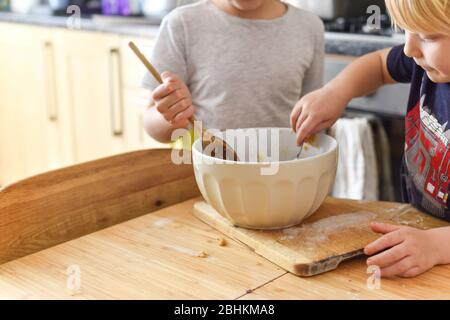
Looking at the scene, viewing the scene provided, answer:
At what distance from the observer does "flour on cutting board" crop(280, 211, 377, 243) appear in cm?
80

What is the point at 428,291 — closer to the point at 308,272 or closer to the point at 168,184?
the point at 308,272

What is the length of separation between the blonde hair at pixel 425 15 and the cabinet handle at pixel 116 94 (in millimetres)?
1616

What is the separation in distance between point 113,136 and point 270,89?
129cm

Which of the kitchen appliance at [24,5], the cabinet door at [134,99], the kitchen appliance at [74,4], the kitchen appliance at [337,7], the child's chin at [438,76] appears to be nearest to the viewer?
the child's chin at [438,76]

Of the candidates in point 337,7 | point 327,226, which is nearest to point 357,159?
point 337,7

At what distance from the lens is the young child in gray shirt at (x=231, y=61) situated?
1145mm

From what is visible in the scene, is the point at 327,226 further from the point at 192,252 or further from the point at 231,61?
the point at 231,61

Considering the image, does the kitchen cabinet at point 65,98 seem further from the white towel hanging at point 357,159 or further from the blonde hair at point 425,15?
the blonde hair at point 425,15

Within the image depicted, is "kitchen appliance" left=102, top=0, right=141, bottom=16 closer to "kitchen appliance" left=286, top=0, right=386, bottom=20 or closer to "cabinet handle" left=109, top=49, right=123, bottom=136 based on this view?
"cabinet handle" left=109, top=49, right=123, bottom=136

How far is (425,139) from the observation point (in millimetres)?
938

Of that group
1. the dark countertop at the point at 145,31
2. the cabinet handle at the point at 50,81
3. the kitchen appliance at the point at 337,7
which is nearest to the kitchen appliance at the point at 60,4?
the dark countertop at the point at 145,31

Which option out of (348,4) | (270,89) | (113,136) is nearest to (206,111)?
(270,89)

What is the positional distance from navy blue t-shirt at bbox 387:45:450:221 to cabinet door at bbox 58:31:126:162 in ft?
4.71
